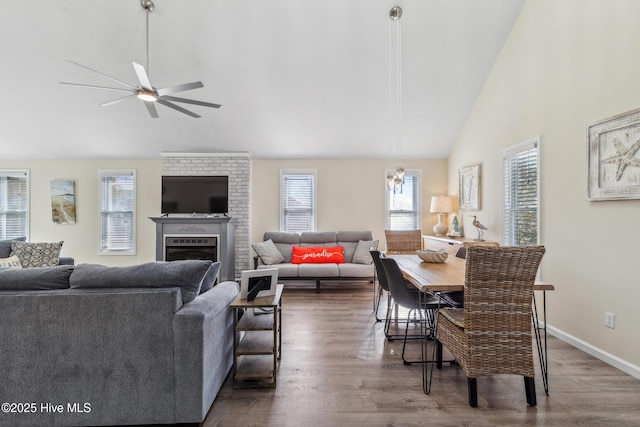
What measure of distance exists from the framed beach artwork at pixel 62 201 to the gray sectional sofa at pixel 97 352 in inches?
202

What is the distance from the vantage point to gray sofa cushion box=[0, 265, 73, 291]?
1.76 meters

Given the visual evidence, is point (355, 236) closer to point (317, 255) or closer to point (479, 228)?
point (317, 255)

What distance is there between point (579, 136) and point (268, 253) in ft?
14.4

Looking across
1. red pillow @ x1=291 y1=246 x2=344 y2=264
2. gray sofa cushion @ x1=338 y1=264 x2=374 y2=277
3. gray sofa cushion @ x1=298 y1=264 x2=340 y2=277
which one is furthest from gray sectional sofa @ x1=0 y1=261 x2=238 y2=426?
red pillow @ x1=291 y1=246 x2=344 y2=264

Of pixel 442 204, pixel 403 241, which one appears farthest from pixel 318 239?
pixel 442 204

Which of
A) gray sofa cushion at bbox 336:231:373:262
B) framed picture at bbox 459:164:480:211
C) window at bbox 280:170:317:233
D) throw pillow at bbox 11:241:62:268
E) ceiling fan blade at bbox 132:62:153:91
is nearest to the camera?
ceiling fan blade at bbox 132:62:153:91

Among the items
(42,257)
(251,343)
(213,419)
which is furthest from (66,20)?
(213,419)

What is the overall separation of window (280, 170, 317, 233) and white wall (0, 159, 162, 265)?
8.05ft

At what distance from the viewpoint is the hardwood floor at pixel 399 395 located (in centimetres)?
193

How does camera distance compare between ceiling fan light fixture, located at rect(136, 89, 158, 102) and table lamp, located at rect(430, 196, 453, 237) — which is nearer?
ceiling fan light fixture, located at rect(136, 89, 158, 102)

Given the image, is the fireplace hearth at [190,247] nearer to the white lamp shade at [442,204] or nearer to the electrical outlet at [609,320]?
the white lamp shade at [442,204]

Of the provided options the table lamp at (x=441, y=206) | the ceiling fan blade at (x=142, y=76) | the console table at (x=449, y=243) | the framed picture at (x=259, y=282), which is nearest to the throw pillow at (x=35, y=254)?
the ceiling fan blade at (x=142, y=76)

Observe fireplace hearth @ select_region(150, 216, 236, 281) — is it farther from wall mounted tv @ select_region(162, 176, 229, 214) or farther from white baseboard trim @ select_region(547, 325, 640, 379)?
white baseboard trim @ select_region(547, 325, 640, 379)

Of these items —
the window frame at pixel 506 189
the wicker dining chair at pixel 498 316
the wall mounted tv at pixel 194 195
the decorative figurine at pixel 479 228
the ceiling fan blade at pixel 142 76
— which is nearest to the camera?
the wicker dining chair at pixel 498 316
